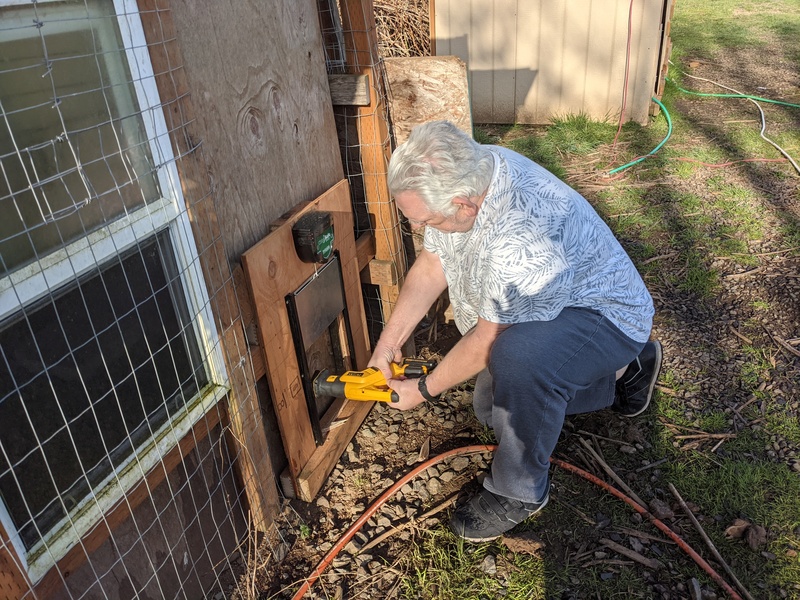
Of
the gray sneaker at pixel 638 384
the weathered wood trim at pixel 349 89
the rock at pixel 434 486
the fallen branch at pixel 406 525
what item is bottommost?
the fallen branch at pixel 406 525

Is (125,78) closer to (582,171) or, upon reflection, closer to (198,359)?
(198,359)

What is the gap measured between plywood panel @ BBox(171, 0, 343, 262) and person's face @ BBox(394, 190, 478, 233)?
0.57m

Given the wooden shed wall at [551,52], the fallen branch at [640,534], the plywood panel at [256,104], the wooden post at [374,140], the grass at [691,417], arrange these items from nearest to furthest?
1. the plywood panel at [256,104]
2. the grass at [691,417]
3. the fallen branch at [640,534]
4. the wooden post at [374,140]
5. the wooden shed wall at [551,52]

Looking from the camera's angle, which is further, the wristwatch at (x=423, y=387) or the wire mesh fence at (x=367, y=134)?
the wire mesh fence at (x=367, y=134)

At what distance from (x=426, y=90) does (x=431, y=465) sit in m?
1.93

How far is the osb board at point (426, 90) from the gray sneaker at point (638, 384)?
4.79ft

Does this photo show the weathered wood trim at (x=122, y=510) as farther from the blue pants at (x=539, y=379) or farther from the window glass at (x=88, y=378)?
the blue pants at (x=539, y=379)

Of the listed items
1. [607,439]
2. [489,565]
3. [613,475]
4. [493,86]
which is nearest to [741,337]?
[607,439]

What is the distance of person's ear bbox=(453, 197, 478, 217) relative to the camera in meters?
2.32

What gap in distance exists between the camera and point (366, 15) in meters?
3.01

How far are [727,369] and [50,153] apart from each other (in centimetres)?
335

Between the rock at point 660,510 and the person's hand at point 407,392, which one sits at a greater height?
the person's hand at point 407,392

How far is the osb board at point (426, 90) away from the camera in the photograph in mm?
3438

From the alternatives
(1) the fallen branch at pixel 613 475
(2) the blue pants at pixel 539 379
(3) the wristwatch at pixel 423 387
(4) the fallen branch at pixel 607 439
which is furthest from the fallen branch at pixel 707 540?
(3) the wristwatch at pixel 423 387
